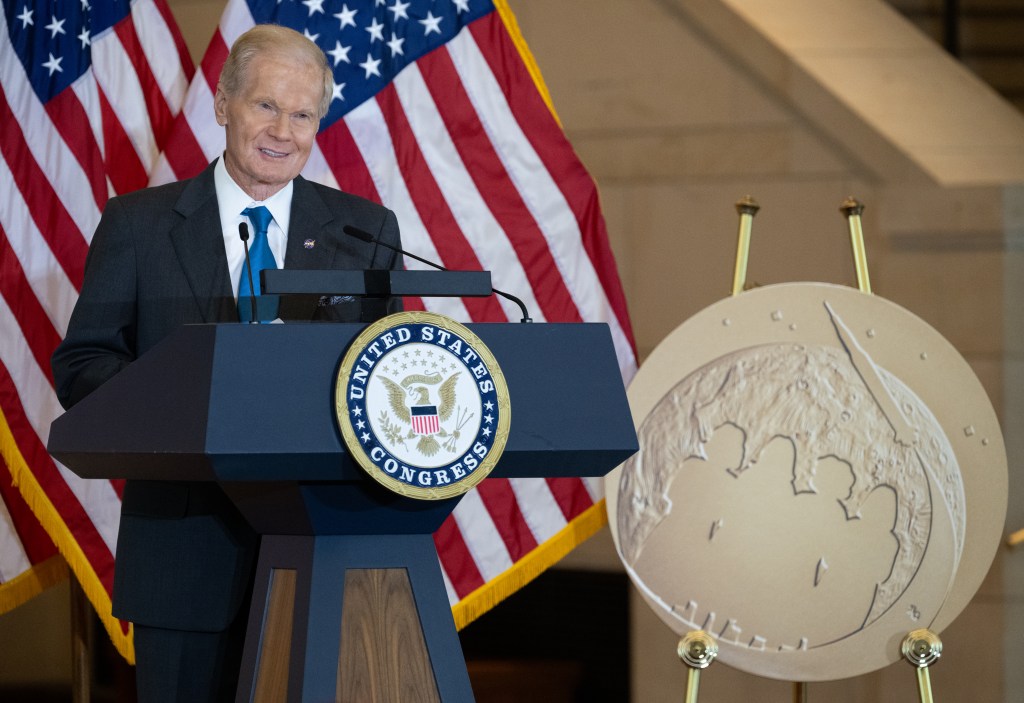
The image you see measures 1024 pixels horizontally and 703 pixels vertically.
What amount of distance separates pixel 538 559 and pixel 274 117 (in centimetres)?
178

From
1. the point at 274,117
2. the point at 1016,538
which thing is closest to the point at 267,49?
the point at 274,117

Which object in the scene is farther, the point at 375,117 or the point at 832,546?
the point at 375,117

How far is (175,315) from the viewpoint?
6.41ft

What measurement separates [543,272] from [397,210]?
0.46m

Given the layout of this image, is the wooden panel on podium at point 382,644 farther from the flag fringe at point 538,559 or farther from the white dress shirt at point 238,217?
the flag fringe at point 538,559

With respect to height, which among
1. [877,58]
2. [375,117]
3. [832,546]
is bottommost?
[832,546]

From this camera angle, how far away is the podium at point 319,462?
4.33 feet

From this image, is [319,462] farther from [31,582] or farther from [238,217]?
[31,582]

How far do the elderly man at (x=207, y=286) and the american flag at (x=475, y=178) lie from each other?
132 cm

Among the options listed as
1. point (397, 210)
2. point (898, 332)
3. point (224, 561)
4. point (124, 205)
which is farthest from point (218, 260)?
point (898, 332)

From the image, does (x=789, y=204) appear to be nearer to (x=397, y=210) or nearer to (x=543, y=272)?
(x=543, y=272)

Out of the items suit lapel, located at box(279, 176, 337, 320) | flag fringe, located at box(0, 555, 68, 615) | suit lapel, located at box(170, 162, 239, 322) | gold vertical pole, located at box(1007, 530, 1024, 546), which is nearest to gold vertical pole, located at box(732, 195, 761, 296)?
gold vertical pole, located at box(1007, 530, 1024, 546)

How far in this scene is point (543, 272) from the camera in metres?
3.48

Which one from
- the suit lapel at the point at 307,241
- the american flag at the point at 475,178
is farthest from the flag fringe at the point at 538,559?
the suit lapel at the point at 307,241
